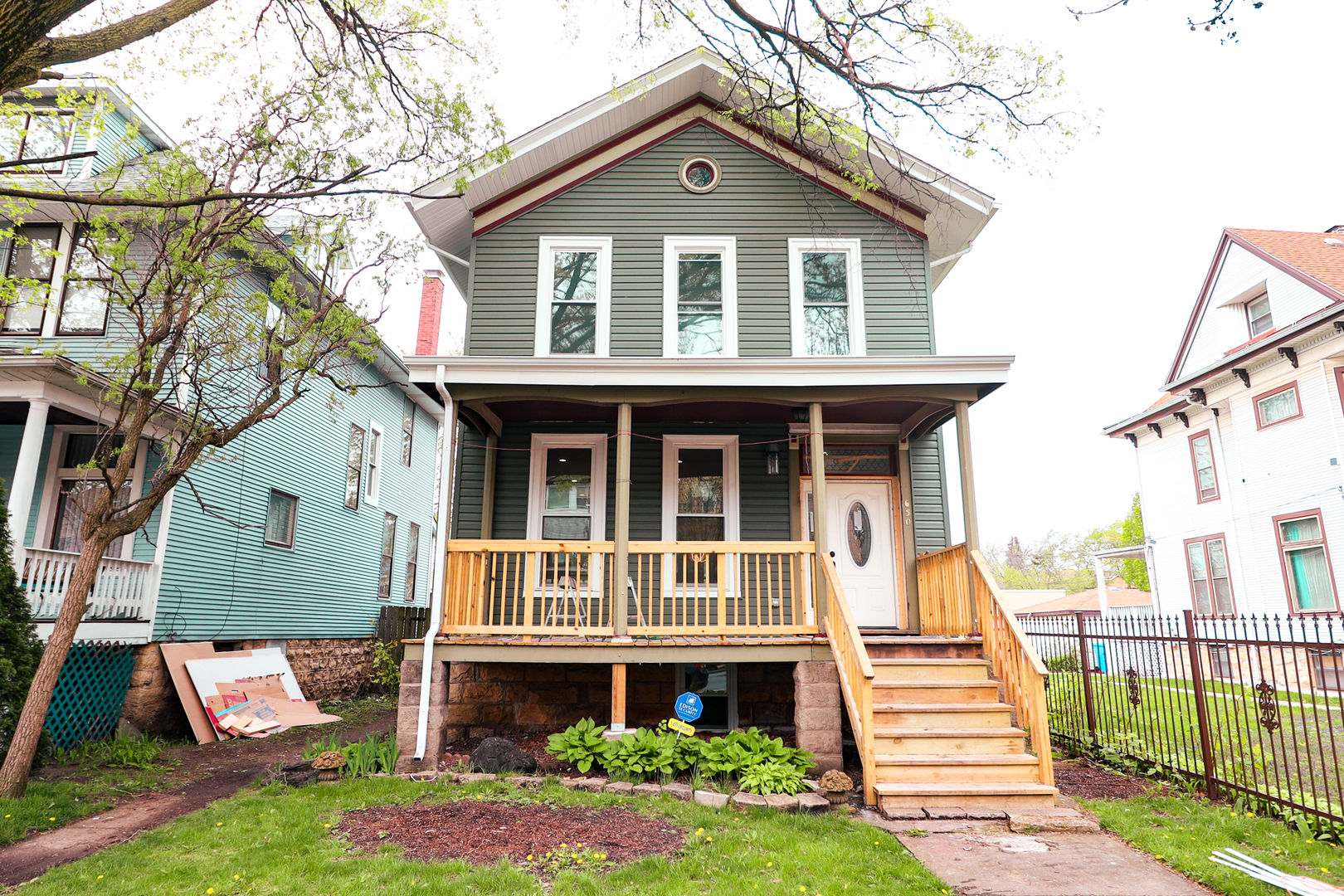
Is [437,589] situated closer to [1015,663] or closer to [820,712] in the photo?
[820,712]

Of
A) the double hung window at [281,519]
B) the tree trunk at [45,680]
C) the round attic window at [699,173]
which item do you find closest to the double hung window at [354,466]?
the double hung window at [281,519]

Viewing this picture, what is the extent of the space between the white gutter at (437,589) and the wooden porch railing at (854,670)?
3810 millimetres

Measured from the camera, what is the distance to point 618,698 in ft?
25.1

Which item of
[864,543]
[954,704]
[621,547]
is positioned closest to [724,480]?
[864,543]

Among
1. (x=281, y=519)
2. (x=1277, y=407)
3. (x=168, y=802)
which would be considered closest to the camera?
(x=168, y=802)

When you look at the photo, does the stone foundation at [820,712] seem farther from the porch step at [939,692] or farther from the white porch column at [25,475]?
the white porch column at [25,475]

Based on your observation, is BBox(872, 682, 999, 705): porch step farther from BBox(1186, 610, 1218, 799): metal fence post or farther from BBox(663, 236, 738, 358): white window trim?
BBox(663, 236, 738, 358): white window trim

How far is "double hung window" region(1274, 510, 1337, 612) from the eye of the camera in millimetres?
13664

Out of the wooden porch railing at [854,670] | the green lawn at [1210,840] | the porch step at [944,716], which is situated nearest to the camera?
the green lawn at [1210,840]

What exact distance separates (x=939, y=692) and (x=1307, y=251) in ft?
47.0

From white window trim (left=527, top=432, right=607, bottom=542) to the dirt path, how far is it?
3503 millimetres

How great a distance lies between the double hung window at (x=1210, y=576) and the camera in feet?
53.1

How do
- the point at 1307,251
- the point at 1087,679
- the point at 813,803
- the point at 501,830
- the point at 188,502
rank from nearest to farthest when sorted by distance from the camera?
the point at 501,830 < the point at 813,803 < the point at 1087,679 < the point at 188,502 < the point at 1307,251

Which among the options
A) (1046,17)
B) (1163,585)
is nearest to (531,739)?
(1046,17)
